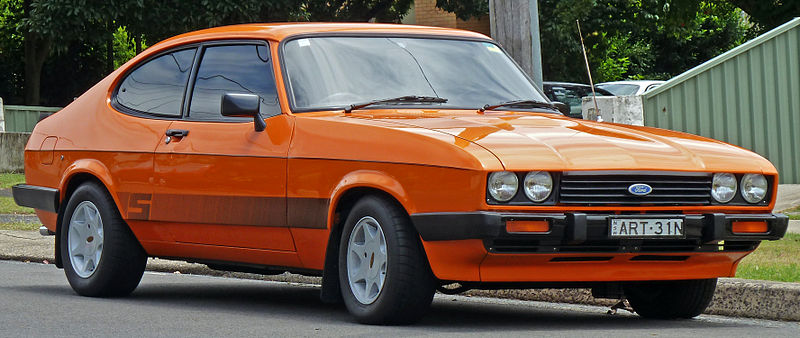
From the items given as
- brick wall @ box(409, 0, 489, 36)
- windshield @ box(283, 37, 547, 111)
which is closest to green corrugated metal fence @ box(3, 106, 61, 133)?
brick wall @ box(409, 0, 489, 36)

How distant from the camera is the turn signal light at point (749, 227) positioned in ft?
22.4

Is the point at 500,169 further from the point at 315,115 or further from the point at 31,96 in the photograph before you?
the point at 31,96

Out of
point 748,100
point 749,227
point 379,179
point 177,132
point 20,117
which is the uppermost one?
point 20,117

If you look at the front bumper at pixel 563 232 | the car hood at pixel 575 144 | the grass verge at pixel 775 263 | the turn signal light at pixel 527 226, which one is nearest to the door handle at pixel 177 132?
the car hood at pixel 575 144

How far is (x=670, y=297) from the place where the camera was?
7.59 meters

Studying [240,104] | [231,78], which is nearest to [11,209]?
[231,78]

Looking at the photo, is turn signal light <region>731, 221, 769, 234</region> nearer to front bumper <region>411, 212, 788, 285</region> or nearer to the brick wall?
front bumper <region>411, 212, 788, 285</region>

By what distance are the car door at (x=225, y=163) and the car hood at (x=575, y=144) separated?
0.62 m

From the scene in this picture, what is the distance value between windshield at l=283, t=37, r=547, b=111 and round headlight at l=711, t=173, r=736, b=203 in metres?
1.49

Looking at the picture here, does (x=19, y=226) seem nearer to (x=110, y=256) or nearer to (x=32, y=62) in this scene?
(x=110, y=256)

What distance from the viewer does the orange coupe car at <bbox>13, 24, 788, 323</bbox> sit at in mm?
6500

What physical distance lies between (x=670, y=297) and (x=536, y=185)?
1.53 meters

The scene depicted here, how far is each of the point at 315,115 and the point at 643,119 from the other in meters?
9.69

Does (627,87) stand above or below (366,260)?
above
